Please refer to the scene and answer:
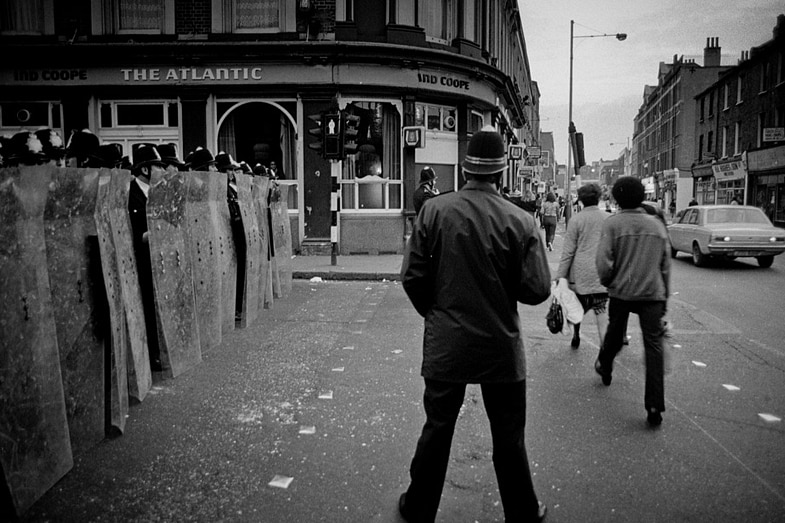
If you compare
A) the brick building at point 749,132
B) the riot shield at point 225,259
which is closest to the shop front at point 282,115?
the riot shield at point 225,259

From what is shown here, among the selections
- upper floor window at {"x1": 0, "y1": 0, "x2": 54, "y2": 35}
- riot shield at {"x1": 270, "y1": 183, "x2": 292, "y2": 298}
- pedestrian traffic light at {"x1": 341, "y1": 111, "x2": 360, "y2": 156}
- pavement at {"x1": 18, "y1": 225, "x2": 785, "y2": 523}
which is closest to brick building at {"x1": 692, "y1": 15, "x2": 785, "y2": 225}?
pedestrian traffic light at {"x1": 341, "y1": 111, "x2": 360, "y2": 156}

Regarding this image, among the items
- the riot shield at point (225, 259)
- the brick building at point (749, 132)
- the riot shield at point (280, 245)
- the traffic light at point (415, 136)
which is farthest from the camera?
the brick building at point (749, 132)

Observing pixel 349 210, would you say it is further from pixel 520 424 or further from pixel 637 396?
pixel 520 424

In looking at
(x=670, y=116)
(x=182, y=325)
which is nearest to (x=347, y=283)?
(x=182, y=325)

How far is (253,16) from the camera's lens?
56.7 ft

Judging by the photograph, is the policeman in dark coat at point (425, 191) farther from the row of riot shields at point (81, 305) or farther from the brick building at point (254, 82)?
the row of riot shields at point (81, 305)

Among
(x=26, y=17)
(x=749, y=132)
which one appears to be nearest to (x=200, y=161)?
(x=26, y=17)

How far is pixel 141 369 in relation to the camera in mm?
4715

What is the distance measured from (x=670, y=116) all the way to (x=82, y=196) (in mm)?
70699

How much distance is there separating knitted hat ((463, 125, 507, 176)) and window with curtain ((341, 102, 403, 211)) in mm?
14677

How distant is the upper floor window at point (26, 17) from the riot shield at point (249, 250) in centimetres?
1336

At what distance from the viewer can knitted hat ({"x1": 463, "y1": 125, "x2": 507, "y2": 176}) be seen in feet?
10.6

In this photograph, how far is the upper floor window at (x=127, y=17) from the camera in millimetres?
17344

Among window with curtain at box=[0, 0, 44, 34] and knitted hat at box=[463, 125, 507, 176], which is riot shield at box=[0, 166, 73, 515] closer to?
knitted hat at box=[463, 125, 507, 176]
